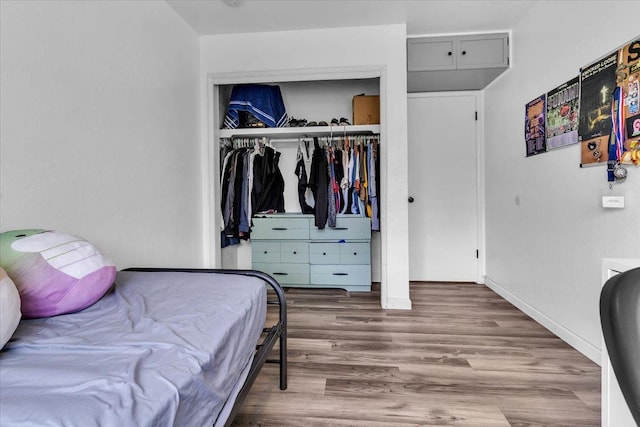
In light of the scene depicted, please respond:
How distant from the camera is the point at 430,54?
9.25ft

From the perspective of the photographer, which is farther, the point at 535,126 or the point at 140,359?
the point at 535,126

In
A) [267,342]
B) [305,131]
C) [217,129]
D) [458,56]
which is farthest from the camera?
[305,131]

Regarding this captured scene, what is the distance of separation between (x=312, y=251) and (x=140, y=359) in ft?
8.21

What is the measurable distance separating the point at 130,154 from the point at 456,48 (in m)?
2.76

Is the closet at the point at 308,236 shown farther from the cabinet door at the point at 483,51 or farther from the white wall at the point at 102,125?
the cabinet door at the point at 483,51

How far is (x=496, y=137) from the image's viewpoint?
9.95 ft

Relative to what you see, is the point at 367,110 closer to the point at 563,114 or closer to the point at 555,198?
the point at 563,114

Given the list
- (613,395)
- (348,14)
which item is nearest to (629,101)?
(613,395)

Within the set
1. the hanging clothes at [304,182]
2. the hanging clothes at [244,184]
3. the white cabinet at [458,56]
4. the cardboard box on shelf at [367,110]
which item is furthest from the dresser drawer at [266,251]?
the white cabinet at [458,56]

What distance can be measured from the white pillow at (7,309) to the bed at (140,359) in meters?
0.06

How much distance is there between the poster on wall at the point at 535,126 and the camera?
225cm

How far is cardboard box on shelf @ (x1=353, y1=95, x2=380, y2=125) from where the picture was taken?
10.2 feet

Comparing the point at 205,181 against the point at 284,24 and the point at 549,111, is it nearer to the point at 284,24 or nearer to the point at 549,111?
the point at 284,24

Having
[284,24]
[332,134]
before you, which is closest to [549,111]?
[332,134]
